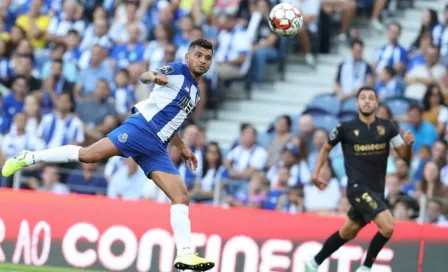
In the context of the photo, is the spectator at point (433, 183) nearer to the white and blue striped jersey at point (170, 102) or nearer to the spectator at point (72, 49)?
the white and blue striped jersey at point (170, 102)

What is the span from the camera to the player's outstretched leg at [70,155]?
11273 millimetres

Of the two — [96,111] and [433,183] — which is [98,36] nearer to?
[96,111]

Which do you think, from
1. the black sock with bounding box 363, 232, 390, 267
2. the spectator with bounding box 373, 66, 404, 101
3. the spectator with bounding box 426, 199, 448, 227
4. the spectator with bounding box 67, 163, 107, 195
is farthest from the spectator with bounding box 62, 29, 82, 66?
the black sock with bounding box 363, 232, 390, 267

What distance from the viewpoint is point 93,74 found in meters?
20.6

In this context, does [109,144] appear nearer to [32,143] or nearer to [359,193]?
[359,193]

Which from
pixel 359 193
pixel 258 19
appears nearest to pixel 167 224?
pixel 359 193

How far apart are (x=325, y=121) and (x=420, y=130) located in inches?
62.5

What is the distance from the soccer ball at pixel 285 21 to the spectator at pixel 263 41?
7.15 meters

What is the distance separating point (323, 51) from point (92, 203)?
7726 millimetres

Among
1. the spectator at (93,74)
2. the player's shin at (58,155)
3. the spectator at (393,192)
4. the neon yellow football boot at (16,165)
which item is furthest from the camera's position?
the spectator at (93,74)

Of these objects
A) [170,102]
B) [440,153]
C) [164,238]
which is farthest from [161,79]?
[440,153]

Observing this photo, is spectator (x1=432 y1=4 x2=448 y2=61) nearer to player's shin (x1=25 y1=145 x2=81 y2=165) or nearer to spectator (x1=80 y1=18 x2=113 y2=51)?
spectator (x1=80 y1=18 x2=113 y2=51)

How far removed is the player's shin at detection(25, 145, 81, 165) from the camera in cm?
1145

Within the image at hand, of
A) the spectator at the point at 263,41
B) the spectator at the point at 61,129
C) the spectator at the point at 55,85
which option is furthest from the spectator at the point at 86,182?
the spectator at the point at 263,41
